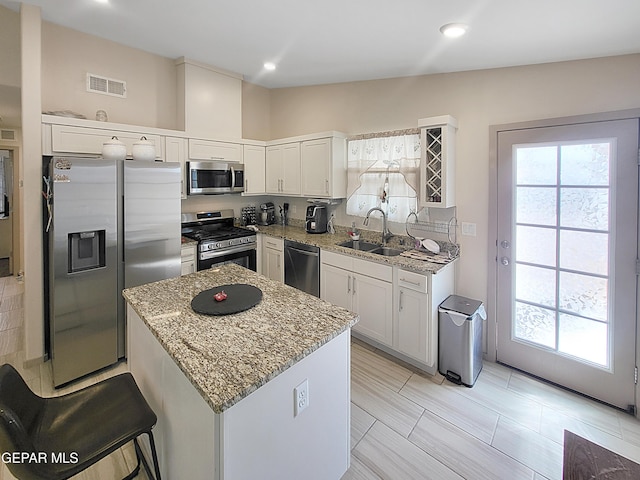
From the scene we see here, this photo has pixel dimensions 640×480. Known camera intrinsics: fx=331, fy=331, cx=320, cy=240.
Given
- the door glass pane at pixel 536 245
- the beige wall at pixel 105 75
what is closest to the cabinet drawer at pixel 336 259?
the door glass pane at pixel 536 245

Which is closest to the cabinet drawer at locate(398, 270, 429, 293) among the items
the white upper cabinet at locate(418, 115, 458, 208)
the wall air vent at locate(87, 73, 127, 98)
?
the white upper cabinet at locate(418, 115, 458, 208)

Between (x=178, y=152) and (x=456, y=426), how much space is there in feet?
11.6

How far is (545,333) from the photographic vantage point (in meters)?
2.70

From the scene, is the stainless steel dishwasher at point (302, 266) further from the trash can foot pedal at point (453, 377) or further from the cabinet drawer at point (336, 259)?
the trash can foot pedal at point (453, 377)

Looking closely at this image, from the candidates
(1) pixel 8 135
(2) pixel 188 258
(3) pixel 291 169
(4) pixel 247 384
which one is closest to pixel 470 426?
(4) pixel 247 384

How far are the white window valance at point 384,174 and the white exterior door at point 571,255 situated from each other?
794 mm

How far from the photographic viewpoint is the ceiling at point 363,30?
1880 mm

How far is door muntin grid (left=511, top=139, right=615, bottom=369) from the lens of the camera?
237 cm

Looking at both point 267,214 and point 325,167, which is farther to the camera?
point 267,214

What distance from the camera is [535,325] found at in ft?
9.00

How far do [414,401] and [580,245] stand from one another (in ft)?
5.55

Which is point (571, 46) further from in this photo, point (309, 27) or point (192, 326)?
point (192, 326)

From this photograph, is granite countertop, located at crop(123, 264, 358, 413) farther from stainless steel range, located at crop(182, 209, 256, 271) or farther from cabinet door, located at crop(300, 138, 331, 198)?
cabinet door, located at crop(300, 138, 331, 198)

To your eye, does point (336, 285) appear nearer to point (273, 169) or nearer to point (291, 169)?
point (291, 169)
